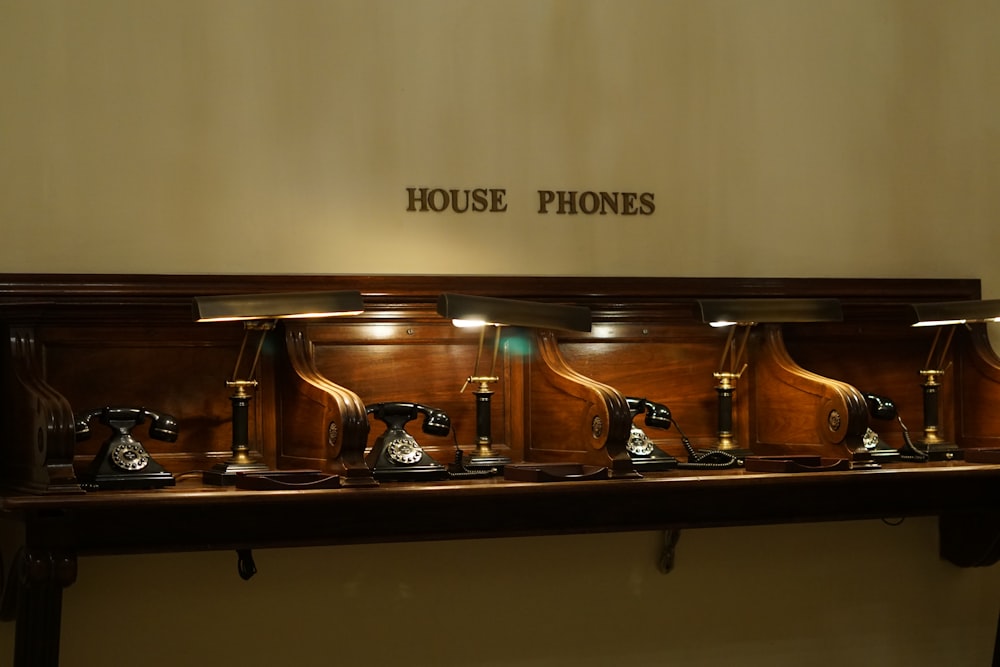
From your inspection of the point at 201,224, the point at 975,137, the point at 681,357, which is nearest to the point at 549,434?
the point at 681,357

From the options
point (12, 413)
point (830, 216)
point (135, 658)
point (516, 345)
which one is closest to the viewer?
Result: point (12, 413)

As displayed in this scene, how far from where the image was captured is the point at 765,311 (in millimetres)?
3498

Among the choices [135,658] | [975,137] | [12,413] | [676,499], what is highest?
[975,137]

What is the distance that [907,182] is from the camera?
13.3 feet

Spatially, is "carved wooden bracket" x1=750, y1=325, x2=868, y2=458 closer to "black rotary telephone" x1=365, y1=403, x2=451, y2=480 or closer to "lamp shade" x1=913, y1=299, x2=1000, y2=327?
"lamp shade" x1=913, y1=299, x2=1000, y2=327

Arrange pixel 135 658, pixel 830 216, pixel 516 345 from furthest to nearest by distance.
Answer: pixel 830 216, pixel 516 345, pixel 135 658

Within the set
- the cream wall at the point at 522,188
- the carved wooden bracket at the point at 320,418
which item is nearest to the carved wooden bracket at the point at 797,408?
the cream wall at the point at 522,188

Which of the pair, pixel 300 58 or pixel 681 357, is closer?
pixel 300 58

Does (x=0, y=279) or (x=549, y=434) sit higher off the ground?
(x=0, y=279)

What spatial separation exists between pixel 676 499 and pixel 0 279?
5.98ft

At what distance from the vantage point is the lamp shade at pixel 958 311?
3.61m

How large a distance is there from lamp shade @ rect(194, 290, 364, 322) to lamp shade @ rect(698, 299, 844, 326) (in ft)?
3.40

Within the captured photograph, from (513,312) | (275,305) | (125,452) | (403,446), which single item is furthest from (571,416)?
(125,452)

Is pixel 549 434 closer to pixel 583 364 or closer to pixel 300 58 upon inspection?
pixel 583 364
